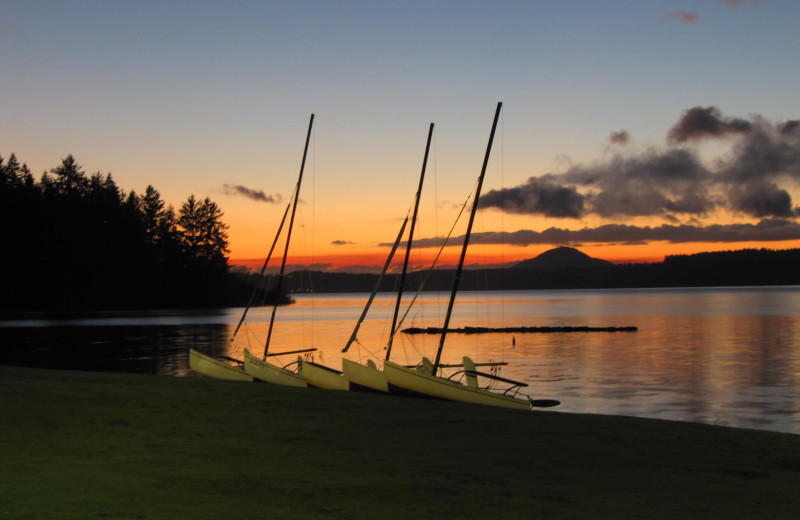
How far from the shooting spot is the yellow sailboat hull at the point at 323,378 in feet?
101

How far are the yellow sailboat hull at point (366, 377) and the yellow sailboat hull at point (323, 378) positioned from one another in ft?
1.69

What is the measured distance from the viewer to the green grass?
10625mm

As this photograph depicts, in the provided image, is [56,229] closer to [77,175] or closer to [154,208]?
[77,175]

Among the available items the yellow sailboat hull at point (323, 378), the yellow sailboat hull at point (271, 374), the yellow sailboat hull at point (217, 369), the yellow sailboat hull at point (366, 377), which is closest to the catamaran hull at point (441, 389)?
the yellow sailboat hull at point (366, 377)

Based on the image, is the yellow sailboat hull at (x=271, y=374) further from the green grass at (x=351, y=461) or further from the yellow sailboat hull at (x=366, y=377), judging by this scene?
the green grass at (x=351, y=461)

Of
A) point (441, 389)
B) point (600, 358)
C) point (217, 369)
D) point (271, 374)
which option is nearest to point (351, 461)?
point (441, 389)

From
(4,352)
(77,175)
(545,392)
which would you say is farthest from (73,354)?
(77,175)

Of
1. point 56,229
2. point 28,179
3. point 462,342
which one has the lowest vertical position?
point 462,342

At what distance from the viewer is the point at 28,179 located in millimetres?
136875

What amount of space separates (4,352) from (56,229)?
3402 inches

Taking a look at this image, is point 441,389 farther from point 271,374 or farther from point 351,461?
point 351,461

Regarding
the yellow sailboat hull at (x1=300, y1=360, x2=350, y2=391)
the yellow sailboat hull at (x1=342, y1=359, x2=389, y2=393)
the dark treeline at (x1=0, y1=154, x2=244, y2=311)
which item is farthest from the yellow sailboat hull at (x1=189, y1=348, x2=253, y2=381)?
the dark treeline at (x1=0, y1=154, x2=244, y2=311)

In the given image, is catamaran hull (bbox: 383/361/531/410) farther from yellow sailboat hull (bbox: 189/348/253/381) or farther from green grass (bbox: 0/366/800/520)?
yellow sailboat hull (bbox: 189/348/253/381)

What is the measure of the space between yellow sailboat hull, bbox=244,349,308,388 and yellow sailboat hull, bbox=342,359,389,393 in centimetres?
319
